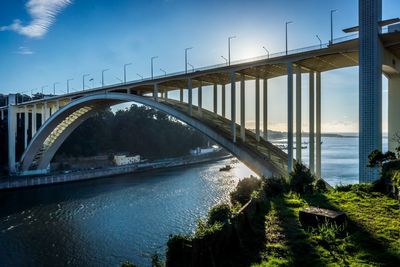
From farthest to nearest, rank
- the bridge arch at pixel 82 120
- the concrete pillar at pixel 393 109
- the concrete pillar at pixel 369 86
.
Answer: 1. the bridge arch at pixel 82 120
2. the concrete pillar at pixel 393 109
3. the concrete pillar at pixel 369 86

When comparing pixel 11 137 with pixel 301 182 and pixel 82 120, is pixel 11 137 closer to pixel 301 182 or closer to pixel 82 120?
pixel 82 120

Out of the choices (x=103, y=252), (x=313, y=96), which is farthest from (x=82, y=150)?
(x=313, y=96)

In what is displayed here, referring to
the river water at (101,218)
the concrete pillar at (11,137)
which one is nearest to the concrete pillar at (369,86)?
the river water at (101,218)

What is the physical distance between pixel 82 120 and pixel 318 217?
87.6ft

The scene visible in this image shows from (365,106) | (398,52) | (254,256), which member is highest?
(398,52)

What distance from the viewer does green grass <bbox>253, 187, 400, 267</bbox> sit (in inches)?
161

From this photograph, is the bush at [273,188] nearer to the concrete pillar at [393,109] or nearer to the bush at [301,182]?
the bush at [301,182]

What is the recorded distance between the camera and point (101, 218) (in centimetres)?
1617

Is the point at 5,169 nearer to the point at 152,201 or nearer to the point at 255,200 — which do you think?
the point at 152,201

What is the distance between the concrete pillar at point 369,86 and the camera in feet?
33.0

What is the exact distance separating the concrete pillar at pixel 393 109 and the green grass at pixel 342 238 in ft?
24.2

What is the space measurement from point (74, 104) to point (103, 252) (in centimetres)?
1456

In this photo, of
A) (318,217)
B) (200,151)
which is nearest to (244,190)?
(318,217)

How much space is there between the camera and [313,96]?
13.2m
